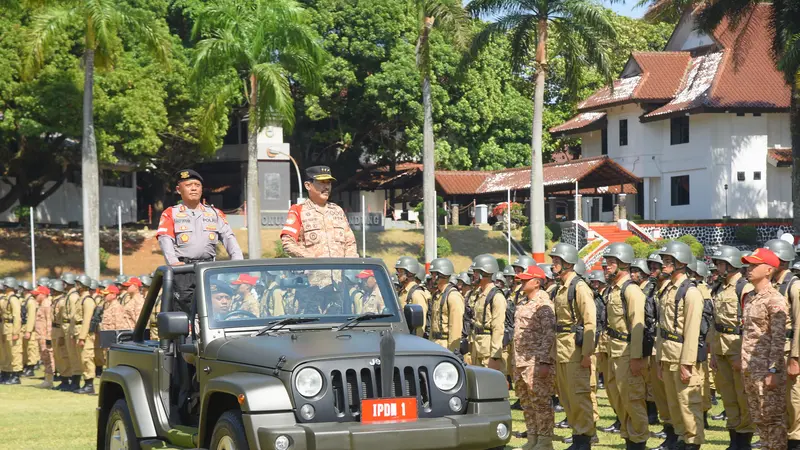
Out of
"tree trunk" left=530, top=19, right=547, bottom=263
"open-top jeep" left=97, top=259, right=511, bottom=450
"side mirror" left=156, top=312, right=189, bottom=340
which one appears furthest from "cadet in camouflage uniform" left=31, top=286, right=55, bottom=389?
"side mirror" left=156, top=312, right=189, bottom=340

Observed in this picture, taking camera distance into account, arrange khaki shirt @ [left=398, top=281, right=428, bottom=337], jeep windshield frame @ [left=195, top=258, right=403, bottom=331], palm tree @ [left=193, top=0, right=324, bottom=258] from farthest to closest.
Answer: palm tree @ [left=193, top=0, right=324, bottom=258], khaki shirt @ [left=398, top=281, right=428, bottom=337], jeep windshield frame @ [left=195, top=258, right=403, bottom=331]

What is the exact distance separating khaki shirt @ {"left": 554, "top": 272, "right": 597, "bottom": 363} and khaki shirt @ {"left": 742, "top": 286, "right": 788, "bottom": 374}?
188cm

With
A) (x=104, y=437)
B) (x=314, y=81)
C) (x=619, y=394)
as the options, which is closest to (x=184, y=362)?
(x=104, y=437)

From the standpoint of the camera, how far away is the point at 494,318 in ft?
51.0

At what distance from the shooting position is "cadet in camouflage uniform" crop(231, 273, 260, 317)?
8.28m

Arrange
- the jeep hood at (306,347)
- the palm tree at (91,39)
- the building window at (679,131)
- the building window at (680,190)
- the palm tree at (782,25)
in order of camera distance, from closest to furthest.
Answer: the jeep hood at (306,347) → the palm tree at (91,39) → the palm tree at (782,25) → the building window at (679,131) → the building window at (680,190)

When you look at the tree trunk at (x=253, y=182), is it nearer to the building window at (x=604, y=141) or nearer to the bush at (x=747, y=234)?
the bush at (x=747, y=234)

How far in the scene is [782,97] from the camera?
4872cm

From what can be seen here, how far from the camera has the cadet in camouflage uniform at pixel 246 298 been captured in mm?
8281

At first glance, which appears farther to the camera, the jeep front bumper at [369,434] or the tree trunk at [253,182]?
the tree trunk at [253,182]

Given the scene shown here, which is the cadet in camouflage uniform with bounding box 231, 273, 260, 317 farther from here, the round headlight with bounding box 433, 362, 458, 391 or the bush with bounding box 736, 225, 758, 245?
the bush with bounding box 736, 225, 758, 245

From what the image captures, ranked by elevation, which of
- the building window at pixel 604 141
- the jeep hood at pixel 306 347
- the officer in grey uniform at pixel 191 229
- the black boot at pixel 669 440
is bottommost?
the black boot at pixel 669 440

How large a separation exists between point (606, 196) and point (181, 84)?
73.0 ft

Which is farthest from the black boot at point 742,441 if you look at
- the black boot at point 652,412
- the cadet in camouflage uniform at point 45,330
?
the cadet in camouflage uniform at point 45,330
